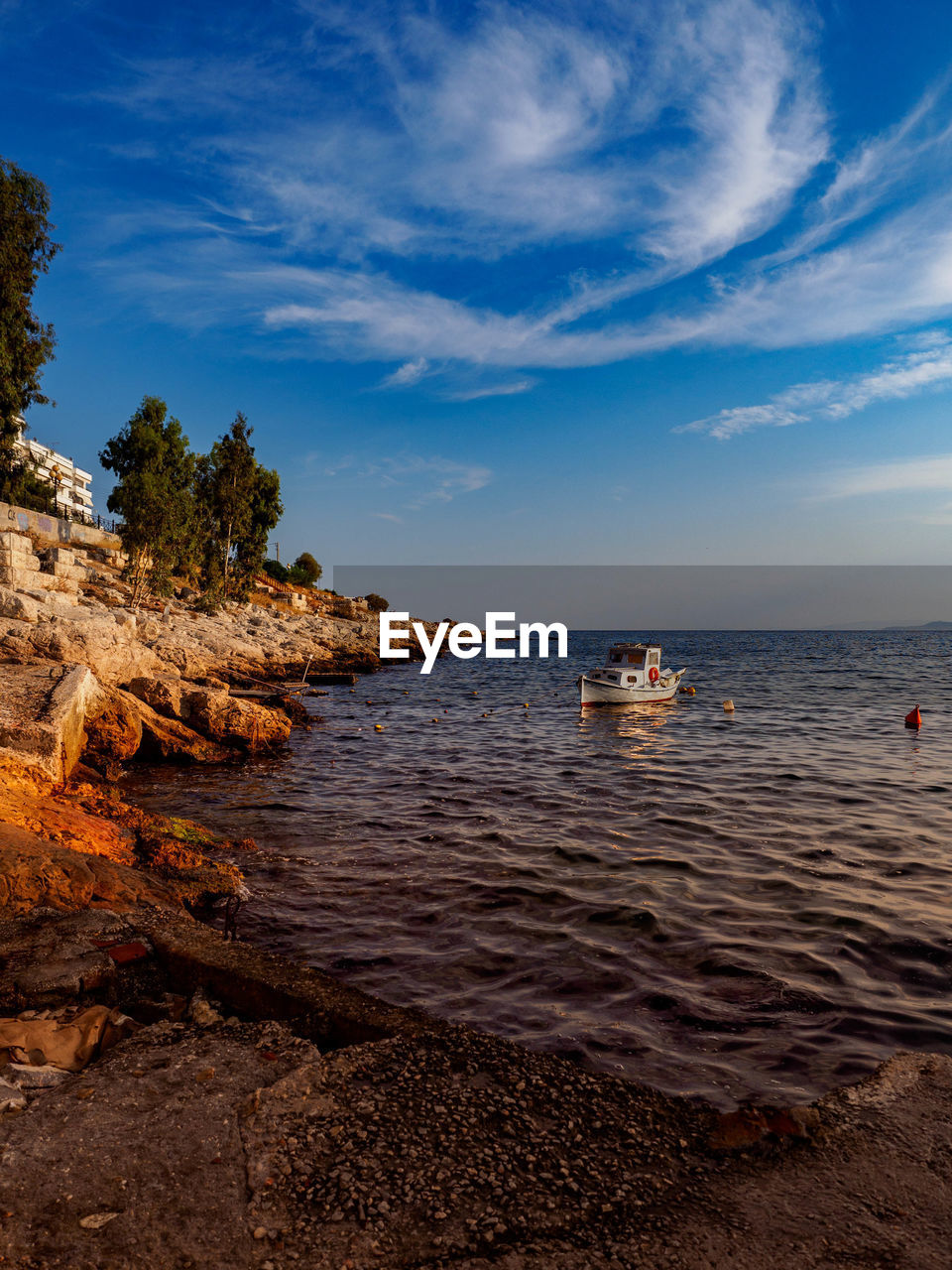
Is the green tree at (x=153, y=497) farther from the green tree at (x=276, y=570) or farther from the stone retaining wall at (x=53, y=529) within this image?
the green tree at (x=276, y=570)

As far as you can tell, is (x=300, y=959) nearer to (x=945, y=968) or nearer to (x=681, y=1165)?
(x=681, y=1165)

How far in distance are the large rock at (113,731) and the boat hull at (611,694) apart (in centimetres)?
2131

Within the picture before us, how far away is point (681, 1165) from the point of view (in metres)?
4.13

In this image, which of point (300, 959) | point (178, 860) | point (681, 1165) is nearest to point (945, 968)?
point (681, 1165)

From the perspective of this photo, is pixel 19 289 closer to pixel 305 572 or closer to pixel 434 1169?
pixel 434 1169

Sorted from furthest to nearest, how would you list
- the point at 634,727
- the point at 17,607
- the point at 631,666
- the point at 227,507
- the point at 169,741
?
1. the point at 227,507
2. the point at 631,666
3. the point at 634,727
4. the point at 169,741
5. the point at 17,607

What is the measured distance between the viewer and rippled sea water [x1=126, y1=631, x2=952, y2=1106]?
21.3ft

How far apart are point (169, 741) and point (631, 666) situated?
23.7m

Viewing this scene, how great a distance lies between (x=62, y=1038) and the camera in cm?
473

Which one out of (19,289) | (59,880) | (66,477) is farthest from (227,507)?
(59,880)

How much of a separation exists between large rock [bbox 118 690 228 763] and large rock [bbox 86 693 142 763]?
875 mm

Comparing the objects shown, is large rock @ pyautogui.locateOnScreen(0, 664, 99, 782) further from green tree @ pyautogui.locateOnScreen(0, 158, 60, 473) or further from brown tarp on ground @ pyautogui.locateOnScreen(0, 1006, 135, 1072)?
green tree @ pyautogui.locateOnScreen(0, 158, 60, 473)

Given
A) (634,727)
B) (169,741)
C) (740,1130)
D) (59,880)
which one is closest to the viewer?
(740,1130)

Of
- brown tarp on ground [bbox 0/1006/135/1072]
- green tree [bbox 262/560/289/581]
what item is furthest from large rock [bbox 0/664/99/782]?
green tree [bbox 262/560/289/581]
